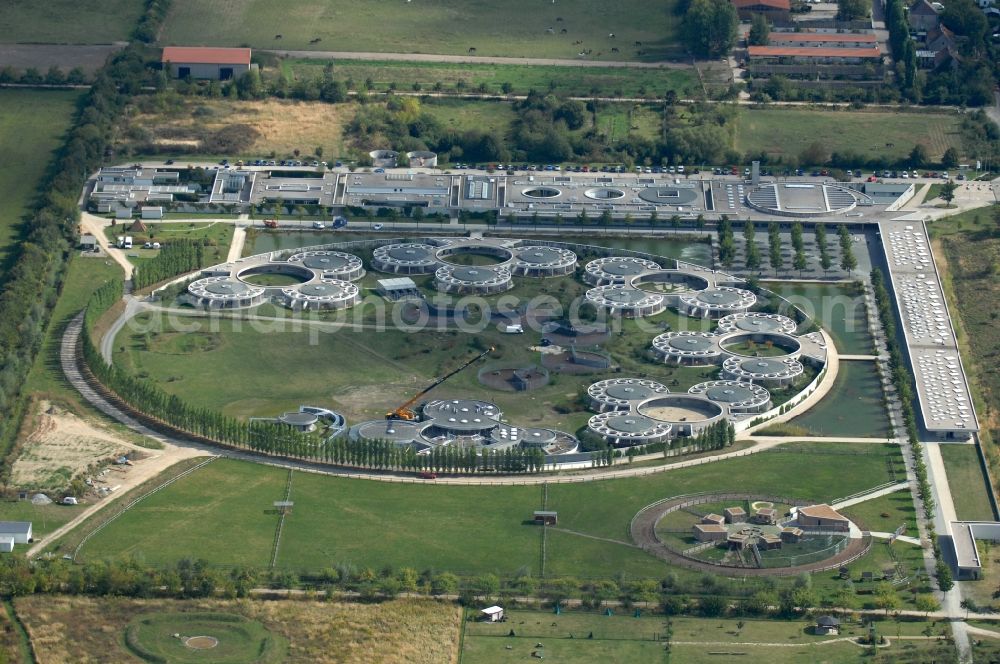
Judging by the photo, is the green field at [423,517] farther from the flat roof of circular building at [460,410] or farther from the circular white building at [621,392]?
the circular white building at [621,392]

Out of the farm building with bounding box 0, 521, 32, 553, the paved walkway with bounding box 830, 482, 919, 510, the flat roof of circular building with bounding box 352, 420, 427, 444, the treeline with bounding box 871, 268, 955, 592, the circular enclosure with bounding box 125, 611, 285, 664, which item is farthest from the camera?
the flat roof of circular building with bounding box 352, 420, 427, 444

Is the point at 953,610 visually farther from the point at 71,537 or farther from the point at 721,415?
the point at 71,537

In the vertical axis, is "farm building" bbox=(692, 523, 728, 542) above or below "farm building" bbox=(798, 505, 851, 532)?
below

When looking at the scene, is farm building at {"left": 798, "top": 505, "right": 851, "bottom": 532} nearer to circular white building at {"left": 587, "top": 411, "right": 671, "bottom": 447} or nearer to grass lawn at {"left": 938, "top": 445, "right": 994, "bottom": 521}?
grass lawn at {"left": 938, "top": 445, "right": 994, "bottom": 521}

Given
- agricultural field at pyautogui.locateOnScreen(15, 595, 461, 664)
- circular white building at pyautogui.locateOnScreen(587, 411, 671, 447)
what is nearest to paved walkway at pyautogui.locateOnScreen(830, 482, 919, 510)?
circular white building at pyautogui.locateOnScreen(587, 411, 671, 447)

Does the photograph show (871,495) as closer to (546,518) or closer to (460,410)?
(546,518)

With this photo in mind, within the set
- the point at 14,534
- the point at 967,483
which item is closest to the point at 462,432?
the point at 14,534

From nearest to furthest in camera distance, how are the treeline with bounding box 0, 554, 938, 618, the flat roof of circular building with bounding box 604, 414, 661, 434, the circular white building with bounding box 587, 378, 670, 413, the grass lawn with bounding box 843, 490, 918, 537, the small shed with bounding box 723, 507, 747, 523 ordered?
the treeline with bounding box 0, 554, 938, 618 < the small shed with bounding box 723, 507, 747, 523 < the grass lawn with bounding box 843, 490, 918, 537 < the flat roof of circular building with bounding box 604, 414, 661, 434 < the circular white building with bounding box 587, 378, 670, 413
